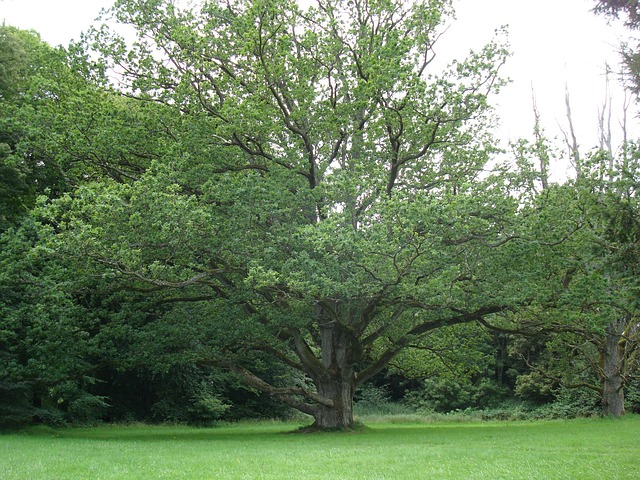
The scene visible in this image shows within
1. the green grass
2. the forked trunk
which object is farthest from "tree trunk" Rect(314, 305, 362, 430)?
the green grass

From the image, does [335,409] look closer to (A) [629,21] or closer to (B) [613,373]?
(B) [613,373]

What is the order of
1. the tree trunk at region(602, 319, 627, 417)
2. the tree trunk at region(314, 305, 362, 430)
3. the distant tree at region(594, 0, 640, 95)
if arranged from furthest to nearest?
1. the tree trunk at region(602, 319, 627, 417)
2. the tree trunk at region(314, 305, 362, 430)
3. the distant tree at region(594, 0, 640, 95)

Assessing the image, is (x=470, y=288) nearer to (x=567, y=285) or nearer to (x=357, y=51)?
(x=567, y=285)

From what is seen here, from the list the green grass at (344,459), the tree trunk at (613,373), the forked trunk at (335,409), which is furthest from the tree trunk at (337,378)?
the tree trunk at (613,373)

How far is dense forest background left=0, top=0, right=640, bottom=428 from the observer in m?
14.7

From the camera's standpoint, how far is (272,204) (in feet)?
51.1

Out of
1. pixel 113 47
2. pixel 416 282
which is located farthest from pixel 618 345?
pixel 113 47

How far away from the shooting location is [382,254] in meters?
14.6

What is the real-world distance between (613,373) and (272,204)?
16.5 m

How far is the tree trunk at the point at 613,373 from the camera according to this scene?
77.6 feet

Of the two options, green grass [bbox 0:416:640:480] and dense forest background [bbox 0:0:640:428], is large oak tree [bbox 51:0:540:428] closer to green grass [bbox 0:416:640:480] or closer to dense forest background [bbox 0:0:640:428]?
dense forest background [bbox 0:0:640:428]

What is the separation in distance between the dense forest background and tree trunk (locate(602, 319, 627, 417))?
16.5 ft

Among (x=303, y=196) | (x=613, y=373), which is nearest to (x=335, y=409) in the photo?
(x=303, y=196)

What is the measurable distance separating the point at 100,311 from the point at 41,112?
603 cm
